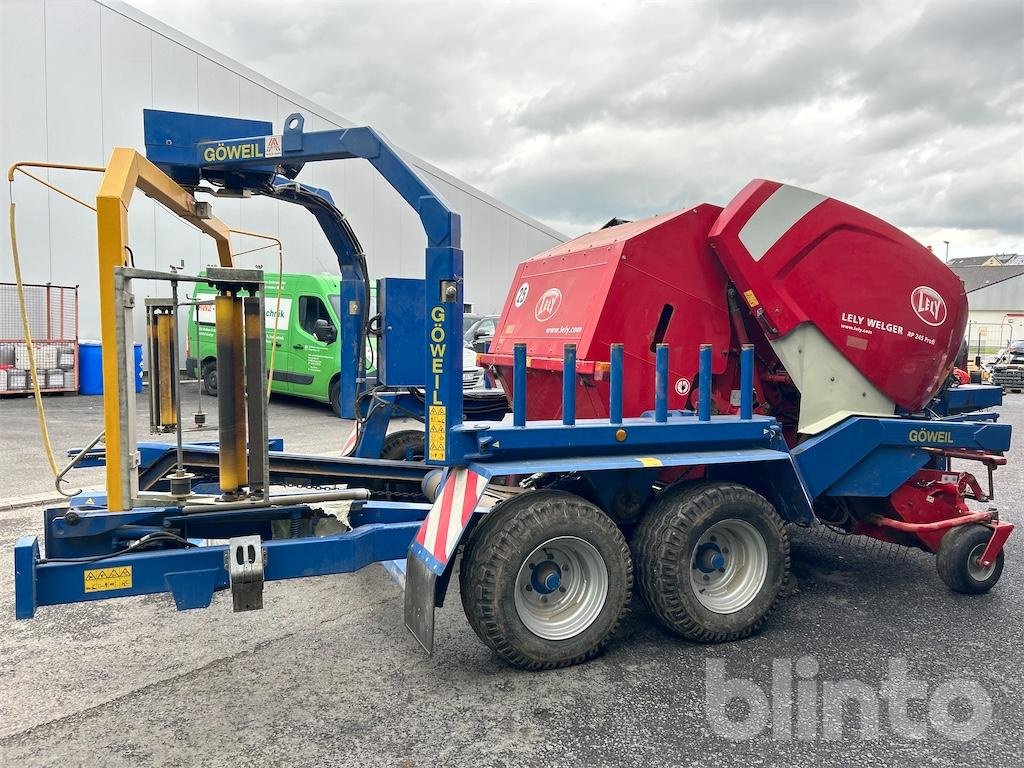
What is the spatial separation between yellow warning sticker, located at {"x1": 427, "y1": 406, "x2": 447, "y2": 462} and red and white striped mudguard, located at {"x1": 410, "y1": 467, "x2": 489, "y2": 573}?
13cm

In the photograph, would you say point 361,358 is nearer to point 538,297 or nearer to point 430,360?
point 538,297

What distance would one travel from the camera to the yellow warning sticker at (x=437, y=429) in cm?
375

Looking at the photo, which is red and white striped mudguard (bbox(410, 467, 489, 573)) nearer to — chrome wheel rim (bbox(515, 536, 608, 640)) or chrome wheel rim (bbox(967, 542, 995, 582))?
chrome wheel rim (bbox(515, 536, 608, 640))

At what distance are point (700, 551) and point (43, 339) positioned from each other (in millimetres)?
15343

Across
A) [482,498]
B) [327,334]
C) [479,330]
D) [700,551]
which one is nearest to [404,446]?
[482,498]

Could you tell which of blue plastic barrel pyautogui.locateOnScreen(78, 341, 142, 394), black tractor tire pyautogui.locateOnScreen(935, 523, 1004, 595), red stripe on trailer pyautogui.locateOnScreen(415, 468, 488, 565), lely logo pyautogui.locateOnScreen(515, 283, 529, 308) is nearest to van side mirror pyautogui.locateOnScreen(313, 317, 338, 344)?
blue plastic barrel pyautogui.locateOnScreen(78, 341, 142, 394)

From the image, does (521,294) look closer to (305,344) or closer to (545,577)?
(545,577)

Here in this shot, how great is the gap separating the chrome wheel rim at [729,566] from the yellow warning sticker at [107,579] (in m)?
2.80

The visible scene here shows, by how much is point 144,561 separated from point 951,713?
12.0 ft

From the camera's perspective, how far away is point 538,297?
17.9 ft

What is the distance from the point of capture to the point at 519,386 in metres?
3.87

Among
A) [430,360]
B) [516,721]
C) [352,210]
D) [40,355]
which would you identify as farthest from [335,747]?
[352,210]

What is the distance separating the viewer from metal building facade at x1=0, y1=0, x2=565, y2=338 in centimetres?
1477

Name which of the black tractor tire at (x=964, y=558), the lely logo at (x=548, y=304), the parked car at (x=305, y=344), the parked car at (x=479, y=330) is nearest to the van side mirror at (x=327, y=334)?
the parked car at (x=305, y=344)
